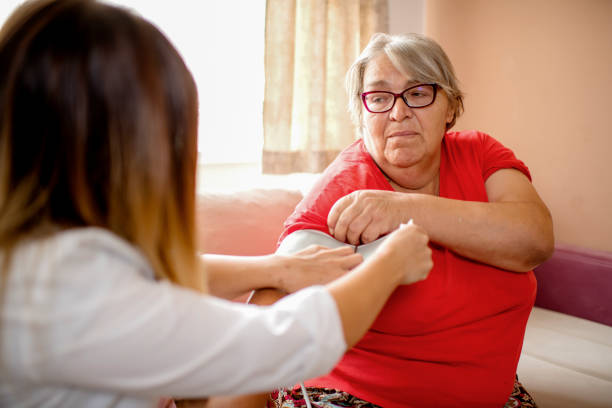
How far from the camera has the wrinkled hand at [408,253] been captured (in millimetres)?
794

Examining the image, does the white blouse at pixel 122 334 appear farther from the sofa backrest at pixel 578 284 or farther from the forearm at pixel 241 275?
the sofa backrest at pixel 578 284

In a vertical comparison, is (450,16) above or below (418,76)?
above

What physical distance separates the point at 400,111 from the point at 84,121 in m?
0.95

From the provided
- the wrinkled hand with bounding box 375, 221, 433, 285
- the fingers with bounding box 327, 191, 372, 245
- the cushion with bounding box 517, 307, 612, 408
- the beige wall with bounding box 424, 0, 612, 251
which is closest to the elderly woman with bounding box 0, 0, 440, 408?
the wrinkled hand with bounding box 375, 221, 433, 285

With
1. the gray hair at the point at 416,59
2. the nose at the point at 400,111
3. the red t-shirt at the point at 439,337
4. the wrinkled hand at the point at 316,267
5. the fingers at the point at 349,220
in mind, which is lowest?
the red t-shirt at the point at 439,337

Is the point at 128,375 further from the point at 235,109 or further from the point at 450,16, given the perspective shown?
the point at 450,16

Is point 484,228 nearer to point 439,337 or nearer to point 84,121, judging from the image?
point 439,337

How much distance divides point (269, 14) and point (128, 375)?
2.10 m

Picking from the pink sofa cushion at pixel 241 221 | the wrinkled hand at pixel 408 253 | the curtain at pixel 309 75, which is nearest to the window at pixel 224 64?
the curtain at pixel 309 75

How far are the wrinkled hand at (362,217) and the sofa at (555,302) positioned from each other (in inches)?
25.9

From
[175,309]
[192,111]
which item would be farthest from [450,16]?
[175,309]

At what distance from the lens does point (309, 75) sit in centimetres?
246

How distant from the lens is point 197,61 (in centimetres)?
242

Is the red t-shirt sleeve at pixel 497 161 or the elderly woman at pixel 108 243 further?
the red t-shirt sleeve at pixel 497 161
